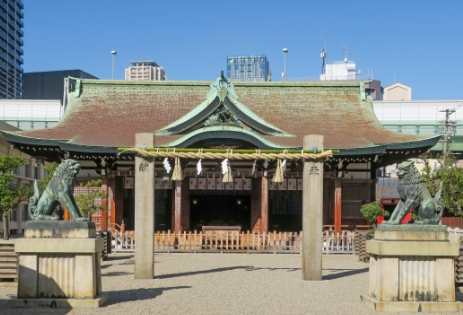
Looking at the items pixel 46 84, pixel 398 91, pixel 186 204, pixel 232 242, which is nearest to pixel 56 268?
pixel 232 242

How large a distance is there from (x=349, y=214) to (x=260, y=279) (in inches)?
543

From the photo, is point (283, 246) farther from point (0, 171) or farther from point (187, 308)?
point (187, 308)

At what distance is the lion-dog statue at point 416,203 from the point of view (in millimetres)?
11602

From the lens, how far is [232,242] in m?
25.5

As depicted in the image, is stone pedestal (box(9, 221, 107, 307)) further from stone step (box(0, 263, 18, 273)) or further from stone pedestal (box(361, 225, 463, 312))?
stone pedestal (box(361, 225, 463, 312))

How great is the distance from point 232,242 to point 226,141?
14.5 ft

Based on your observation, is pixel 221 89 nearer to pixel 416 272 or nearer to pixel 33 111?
pixel 416 272

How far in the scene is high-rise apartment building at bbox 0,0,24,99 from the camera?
102m

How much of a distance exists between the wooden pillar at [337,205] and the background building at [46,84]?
212 ft

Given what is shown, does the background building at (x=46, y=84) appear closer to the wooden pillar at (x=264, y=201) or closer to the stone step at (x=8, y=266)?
the wooden pillar at (x=264, y=201)

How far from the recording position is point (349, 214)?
2880 centimetres

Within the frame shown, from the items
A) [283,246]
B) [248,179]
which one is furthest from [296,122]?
[283,246]

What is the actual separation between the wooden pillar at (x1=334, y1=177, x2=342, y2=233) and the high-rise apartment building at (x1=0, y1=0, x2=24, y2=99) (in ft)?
265

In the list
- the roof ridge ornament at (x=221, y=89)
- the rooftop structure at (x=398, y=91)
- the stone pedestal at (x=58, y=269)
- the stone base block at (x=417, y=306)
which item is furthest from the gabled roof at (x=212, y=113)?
the rooftop structure at (x=398, y=91)
